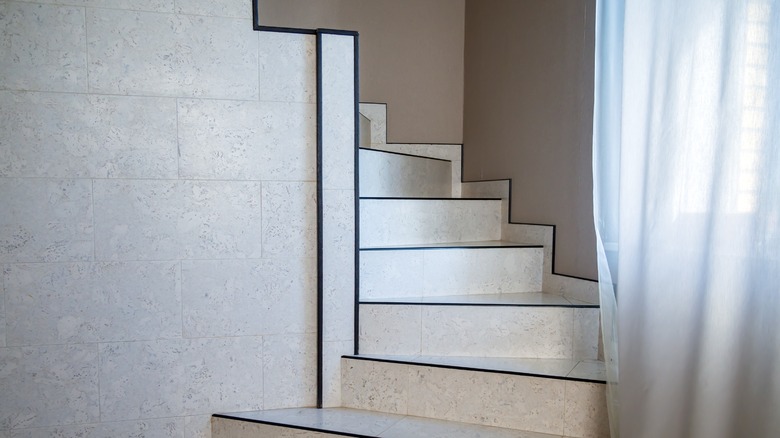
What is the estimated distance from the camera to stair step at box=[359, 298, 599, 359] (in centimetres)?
224

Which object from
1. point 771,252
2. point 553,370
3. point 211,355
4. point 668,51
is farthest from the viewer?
point 211,355

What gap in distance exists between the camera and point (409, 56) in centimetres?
366

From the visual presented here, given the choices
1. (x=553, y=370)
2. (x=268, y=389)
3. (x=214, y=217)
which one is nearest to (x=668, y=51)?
(x=553, y=370)

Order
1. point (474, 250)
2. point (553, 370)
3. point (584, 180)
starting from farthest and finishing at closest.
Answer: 1. point (474, 250)
2. point (584, 180)
3. point (553, 370)

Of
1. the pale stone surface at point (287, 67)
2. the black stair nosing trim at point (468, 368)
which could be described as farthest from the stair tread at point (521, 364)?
the pale stone surface at point (287, 67)

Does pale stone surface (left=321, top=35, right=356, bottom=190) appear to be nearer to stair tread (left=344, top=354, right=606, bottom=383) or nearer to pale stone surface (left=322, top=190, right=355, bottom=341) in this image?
pale stone surface (left=322, top=190, right=355, bottom=341)

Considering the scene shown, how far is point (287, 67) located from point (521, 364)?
4.60 ft

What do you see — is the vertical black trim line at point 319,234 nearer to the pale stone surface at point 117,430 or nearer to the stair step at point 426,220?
the stair step at point 426,220

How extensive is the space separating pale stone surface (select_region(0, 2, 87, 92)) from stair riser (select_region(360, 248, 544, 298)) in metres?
1.26

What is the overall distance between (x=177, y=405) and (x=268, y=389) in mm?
336

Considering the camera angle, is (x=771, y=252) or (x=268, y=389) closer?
(x=771, y=252)

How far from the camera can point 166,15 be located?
6.86 feet

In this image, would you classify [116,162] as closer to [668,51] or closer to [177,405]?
[177,405]

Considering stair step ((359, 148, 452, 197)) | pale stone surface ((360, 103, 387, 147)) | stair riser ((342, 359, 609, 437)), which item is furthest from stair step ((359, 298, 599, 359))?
pale stone surface ((360, 103, 387, 147))
